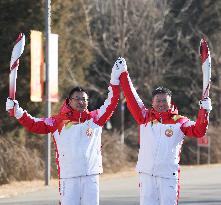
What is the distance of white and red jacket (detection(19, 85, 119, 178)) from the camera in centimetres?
913

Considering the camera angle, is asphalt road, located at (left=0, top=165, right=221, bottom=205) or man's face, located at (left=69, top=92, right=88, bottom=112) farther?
asphalt road, located at (left=0, top=165, right=221, bottom=205)

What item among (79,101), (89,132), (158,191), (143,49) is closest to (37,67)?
(79,101)

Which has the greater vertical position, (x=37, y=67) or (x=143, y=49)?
(x=143, y=49)

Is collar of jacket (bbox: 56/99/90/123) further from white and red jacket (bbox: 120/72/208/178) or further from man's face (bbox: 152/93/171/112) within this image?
man's face (bbox: 152/93/171/112)

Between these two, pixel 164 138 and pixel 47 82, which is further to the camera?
pixel 47 82

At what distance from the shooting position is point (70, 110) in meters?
9.33

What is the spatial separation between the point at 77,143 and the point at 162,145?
37.5 inches

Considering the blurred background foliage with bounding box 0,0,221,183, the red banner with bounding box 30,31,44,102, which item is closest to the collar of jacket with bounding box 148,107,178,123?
the red banner with bounding box 30,31,44,102

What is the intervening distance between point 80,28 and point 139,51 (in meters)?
5.21

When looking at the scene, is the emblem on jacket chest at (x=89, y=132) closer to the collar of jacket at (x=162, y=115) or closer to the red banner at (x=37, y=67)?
the collar of jacket at (x=162, y=115)

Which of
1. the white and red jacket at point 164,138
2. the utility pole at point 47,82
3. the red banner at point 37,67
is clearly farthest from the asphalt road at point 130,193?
the white and red jacket at point 164,138

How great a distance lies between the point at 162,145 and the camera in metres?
9.19

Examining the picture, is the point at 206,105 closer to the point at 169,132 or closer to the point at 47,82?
the point at 169,132

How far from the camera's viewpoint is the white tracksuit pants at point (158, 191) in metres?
9.12
